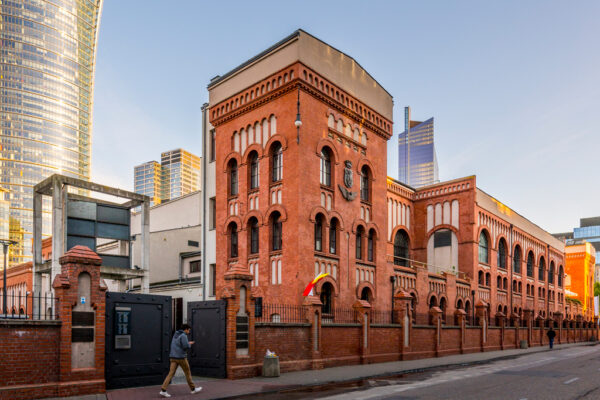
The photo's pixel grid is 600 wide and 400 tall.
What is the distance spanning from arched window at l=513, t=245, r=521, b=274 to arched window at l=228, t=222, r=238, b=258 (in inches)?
1226

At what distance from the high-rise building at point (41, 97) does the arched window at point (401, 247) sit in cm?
12437

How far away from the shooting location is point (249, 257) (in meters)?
25.9

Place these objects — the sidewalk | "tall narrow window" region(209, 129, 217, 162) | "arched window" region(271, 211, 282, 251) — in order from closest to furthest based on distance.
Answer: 1. the sidewalk
2. "arched window" region(271, 211, 282, 251)
3. "tall narrow window" region(209, 129, 217, 162)

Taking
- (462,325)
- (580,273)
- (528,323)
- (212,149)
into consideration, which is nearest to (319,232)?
(212,149)

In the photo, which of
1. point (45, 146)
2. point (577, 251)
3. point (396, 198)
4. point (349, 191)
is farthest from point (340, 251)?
point (45, 146)

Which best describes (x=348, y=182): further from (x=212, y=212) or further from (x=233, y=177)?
(x=212, y=212)

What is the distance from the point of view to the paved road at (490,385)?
43.2 feet

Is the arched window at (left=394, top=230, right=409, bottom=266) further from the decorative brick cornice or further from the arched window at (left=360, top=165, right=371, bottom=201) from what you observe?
the decorative brick cornice

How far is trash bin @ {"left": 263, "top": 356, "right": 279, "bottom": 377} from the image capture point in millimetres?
16562

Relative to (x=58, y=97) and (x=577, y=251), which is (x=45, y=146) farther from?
(x=577, y=251)

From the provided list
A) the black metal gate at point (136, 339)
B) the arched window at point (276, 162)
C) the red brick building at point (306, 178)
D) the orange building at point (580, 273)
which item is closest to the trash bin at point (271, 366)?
the black metal gate at point (136, 339)

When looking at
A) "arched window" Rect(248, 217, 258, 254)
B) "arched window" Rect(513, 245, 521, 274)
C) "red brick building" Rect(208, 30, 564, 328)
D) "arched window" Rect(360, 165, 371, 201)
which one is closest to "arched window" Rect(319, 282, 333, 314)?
"red brick building" Rect(208, 30, 564, 328)

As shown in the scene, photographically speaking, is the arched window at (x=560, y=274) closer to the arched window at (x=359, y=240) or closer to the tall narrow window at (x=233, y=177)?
the arched window at (x=359, y=240)

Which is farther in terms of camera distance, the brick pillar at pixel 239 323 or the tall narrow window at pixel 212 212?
the tall narrow window at pixel 212 212
